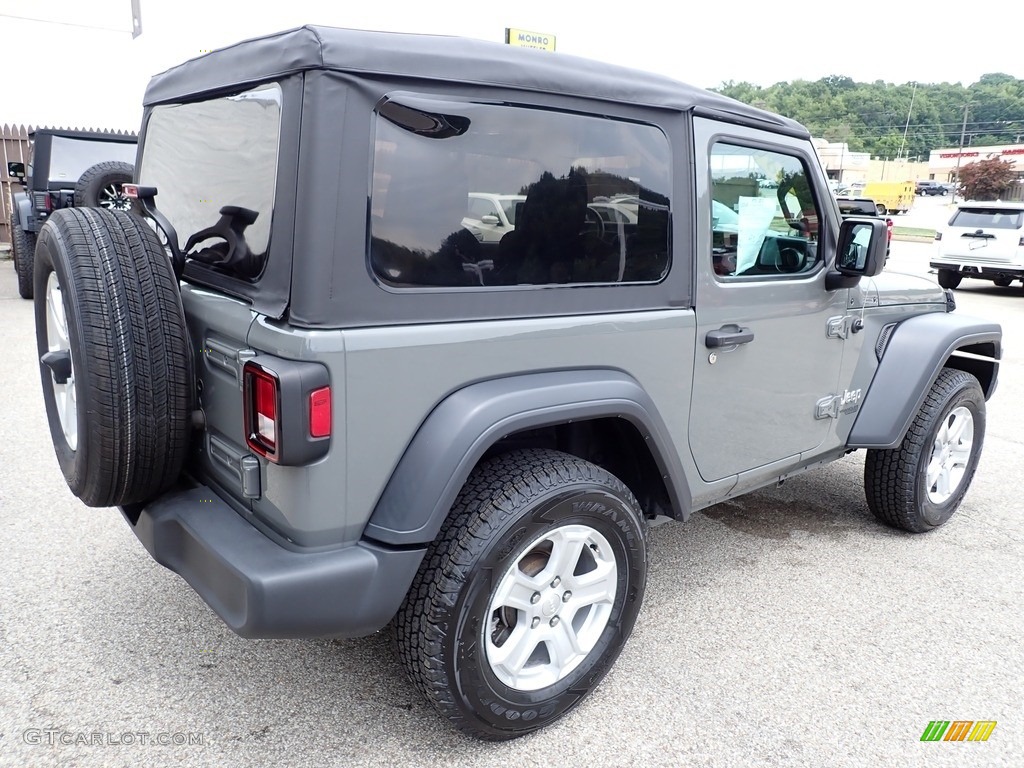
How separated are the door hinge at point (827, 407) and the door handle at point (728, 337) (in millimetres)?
668

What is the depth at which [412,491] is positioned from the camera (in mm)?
1953

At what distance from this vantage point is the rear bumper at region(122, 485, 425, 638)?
72.9 inches

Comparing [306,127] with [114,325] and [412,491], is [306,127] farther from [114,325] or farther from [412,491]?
[412,491]

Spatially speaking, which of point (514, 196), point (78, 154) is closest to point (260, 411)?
point (514, 196)

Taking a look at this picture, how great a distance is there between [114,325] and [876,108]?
106 metres

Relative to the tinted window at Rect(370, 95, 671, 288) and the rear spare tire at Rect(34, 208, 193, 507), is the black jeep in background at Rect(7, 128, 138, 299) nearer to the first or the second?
the rear spare tire at Rect(34, 208, 193, 507)

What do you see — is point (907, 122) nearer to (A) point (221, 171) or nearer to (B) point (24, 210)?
(B) point (24, 210)

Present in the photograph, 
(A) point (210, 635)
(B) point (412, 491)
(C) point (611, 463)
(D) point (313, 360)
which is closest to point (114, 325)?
(D) point (313, 360)

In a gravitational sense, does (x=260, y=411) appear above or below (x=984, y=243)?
below

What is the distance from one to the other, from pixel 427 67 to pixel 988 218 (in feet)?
46.8

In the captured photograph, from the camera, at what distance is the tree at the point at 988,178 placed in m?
36.5

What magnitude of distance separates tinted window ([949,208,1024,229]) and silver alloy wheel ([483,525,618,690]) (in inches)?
536

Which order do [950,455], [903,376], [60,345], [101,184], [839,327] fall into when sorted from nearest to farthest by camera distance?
[60,345] → [839,327] → [903,376] → [950,455] → [101,184]

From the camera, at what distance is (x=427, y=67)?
192 centimetres
